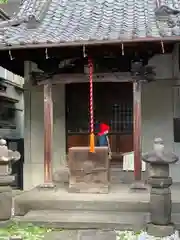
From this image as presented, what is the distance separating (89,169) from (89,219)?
6.20ft

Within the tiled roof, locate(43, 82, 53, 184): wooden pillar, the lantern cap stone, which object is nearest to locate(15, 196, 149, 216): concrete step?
locate(43, 82, 53, 184): wooden pillar

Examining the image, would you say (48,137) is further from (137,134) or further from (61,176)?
(137,134)

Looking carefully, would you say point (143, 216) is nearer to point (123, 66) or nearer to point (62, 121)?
point (123, 66)

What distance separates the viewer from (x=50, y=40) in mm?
8805

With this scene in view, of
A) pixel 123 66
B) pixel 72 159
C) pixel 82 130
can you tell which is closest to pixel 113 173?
pixel 82 130

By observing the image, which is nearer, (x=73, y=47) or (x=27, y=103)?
(x=73, y=47)

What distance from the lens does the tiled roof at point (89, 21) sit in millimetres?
8789

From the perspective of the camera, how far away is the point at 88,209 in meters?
8.23

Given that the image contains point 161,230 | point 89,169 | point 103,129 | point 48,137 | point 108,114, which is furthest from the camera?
point 108,114

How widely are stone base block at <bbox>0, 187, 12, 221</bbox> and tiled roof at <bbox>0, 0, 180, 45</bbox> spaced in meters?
3.51

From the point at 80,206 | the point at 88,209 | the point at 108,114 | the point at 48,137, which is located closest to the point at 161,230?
the point at 88,209

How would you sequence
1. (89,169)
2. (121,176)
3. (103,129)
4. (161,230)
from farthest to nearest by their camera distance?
(121,176) < (103,129) < (89,169) < (161,230)

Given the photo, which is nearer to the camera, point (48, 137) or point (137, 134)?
point (137, 134)

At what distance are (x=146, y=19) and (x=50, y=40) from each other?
2726mm
